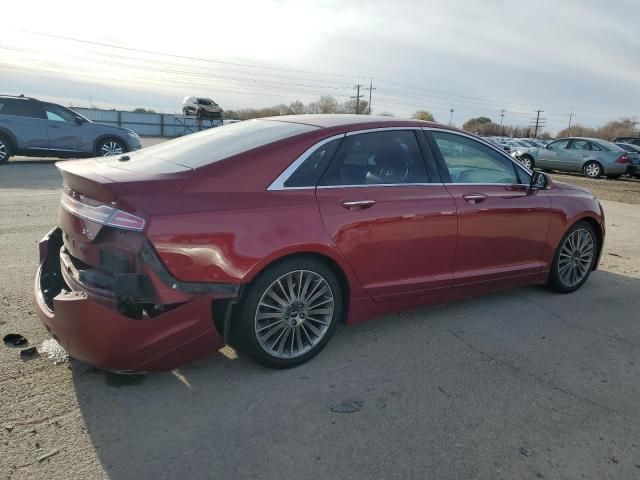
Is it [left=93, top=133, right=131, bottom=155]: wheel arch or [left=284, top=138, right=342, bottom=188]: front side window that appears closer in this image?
[left=284, top=138, right=342, bottom=188]: front side window

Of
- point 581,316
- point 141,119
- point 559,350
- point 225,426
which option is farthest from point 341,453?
point 141,119

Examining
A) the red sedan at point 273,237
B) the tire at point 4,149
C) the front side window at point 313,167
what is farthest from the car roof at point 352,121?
the tire at point 4,149

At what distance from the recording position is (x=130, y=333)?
2854 mm

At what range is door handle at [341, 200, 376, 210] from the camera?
355cm

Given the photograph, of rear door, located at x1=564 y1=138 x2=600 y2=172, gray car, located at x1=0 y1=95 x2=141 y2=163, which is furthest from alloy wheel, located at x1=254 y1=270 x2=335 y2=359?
rear door, located at x1=564 y1=138 x2=600 y2=172

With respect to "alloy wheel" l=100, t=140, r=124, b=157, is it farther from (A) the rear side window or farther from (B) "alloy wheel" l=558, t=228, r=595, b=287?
(B) "alloy wheel" l=558, t=228, r=595, b=287

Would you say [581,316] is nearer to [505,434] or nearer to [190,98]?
[505,434]

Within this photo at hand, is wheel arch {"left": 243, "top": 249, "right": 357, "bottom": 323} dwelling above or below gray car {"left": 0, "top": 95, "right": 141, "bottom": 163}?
below

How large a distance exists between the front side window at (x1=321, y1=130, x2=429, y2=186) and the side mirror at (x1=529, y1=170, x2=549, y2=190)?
1328mm

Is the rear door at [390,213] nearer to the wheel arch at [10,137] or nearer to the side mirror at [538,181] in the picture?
the side mirror at [538,181]

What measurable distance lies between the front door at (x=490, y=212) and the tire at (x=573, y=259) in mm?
340

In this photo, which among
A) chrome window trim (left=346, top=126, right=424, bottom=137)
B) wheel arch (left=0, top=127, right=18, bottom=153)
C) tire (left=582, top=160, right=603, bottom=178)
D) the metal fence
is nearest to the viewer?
chrome window trim (left=346, top=126, right=424, bottom=137)

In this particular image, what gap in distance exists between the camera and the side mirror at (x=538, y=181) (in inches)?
189

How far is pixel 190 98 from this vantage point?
149ft
